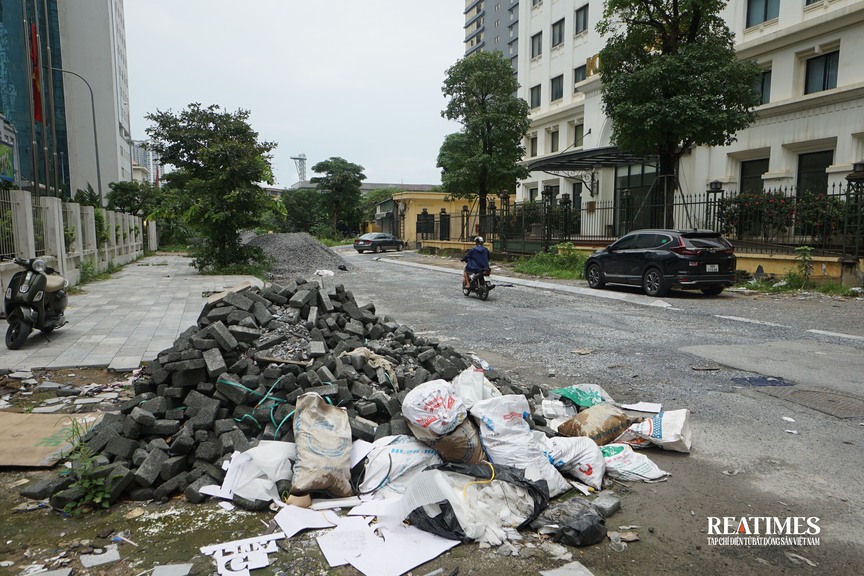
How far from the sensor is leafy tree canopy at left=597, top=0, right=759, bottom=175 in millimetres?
16781

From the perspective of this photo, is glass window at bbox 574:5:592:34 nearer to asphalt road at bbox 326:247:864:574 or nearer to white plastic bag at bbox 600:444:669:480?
asphalt road at bbox 326:247:864:574

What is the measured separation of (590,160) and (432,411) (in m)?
24.8

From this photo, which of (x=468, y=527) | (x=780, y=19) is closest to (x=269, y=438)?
(x=468, y=527)

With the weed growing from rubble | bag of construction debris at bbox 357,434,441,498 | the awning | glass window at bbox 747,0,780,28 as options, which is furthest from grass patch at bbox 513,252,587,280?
the weed growing from rubble

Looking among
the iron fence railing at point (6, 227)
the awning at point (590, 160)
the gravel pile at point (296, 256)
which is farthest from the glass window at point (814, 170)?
the iron fence railing at point (6, 227)

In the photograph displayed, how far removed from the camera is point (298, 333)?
5.80 m

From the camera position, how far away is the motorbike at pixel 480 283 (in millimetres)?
13914

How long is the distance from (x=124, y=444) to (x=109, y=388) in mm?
2309

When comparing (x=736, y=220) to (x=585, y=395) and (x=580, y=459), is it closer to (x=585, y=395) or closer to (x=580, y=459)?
(x=585, y=395)

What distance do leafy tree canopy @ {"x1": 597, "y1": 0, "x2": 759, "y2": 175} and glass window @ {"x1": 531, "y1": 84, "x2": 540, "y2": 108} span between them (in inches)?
773

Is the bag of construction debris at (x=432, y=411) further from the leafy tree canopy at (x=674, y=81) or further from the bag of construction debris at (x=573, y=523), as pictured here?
the leafy tree canopy at (x=674, y=81)

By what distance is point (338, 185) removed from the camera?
56.2m

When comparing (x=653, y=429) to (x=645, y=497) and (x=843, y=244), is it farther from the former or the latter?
(x=843, y=244)

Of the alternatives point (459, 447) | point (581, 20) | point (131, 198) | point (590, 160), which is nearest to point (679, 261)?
point (459, 447)
